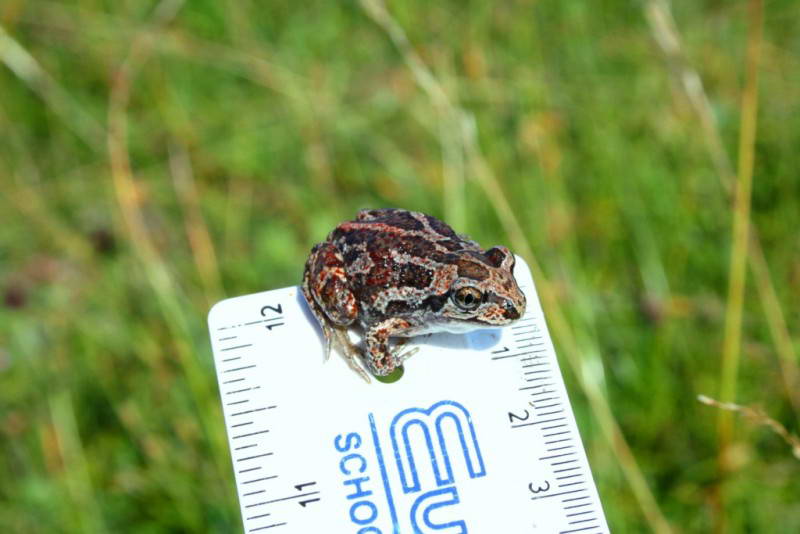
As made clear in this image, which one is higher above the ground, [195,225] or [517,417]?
[195,225]

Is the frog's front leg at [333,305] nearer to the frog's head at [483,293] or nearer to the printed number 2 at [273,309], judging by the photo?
the printed number 2 at [273,309]

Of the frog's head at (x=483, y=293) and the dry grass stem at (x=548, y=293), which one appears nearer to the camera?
the frog's head at (x=483, y=293)

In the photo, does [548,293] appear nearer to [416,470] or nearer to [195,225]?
[416,470]

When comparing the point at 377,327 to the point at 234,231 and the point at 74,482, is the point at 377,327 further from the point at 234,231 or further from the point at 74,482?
the point at 234,231

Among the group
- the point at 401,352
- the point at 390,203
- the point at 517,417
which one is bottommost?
the point at 517,417

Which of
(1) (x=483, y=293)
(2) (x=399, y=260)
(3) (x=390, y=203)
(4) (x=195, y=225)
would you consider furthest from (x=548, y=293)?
(4) (x=195, y=225)

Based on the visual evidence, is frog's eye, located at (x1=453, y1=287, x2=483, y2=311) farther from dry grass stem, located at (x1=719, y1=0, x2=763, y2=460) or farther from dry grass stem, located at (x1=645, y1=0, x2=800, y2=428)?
dry grass stem, located at (x1=645, y1=0, x2=800, y2=428)

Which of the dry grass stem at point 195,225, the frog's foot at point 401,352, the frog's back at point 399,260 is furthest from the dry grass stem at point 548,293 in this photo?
the dry grass stem at point 195,225

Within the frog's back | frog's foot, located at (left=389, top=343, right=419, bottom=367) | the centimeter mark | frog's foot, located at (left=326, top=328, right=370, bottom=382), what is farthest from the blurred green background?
frog's foot, located at (left=326, top=328, right=370, bottom=382)
